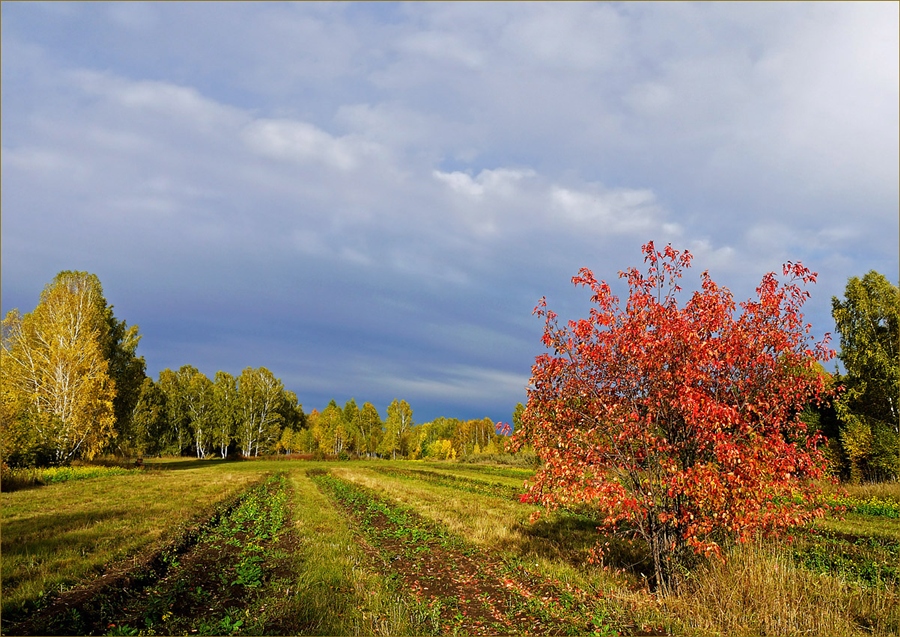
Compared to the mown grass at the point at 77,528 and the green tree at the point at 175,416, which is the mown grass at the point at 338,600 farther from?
the green tree at the point at 175,416

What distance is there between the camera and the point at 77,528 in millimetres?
16031

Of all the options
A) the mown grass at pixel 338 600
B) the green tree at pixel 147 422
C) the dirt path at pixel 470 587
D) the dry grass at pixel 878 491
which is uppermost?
the green tree at pixel 147 422

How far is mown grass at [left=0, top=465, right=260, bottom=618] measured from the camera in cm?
1034

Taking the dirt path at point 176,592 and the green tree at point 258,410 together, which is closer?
the dirt path at point 176,592

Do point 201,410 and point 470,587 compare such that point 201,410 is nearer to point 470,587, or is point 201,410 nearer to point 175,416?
point 175,416

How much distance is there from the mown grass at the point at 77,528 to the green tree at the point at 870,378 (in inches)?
1481

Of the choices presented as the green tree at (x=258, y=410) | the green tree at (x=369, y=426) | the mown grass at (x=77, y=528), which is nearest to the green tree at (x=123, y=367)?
the mown grass at (x=77, y=528)

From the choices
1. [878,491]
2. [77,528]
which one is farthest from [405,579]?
[878,491]

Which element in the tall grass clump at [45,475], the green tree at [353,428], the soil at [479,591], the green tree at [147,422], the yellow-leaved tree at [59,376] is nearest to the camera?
the soil at [479,591]

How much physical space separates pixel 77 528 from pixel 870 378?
138 ft

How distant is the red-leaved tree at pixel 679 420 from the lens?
9.38 metres

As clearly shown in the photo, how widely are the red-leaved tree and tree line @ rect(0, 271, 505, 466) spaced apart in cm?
2987

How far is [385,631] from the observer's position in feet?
26.3

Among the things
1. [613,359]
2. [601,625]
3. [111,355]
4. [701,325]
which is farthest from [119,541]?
[111,355]
